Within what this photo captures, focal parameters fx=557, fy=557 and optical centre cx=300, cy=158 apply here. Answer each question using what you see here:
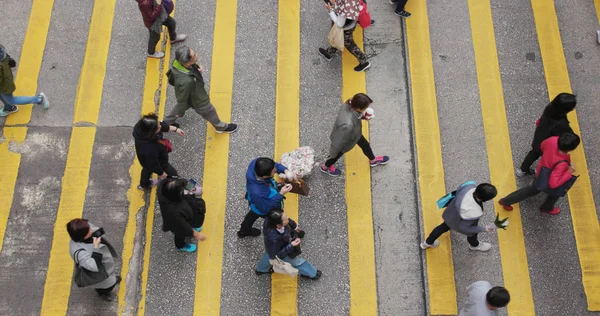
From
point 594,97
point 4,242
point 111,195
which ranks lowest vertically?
point 4,242

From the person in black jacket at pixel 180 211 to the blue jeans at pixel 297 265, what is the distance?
79cm

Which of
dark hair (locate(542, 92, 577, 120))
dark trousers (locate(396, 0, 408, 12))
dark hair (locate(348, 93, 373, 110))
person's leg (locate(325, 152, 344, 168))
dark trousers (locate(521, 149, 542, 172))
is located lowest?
person's leg (locate(325, 152, 344, 168))

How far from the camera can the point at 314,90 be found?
8.30 meters

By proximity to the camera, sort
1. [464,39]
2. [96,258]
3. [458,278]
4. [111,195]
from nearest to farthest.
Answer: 1. [96,258]
2. [458,278]
3. [111,195]
4. [464,39]

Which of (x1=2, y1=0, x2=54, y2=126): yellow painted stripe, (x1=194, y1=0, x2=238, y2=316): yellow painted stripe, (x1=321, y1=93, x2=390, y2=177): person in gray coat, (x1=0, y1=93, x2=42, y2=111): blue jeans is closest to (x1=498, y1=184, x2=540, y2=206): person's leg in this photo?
(x1=321, y1=93, x2=390, y2=177): person in gray coat

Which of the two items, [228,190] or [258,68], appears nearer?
[228,190]

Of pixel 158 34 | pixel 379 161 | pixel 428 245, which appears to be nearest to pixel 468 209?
pixel 428 245

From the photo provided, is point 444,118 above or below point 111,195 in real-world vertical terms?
above

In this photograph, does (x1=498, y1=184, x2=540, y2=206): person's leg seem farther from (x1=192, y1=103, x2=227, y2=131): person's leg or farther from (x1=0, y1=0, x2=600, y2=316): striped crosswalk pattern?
(x1=192, y1=103, x2=227, y2=131): person's leg

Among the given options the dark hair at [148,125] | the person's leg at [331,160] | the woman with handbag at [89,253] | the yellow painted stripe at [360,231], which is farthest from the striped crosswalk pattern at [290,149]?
the dark hair at [148,125]

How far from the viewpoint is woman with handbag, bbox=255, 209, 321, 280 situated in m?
5.64

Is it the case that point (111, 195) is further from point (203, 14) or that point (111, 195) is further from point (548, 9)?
point (548, 9)

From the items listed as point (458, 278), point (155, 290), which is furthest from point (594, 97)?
point (155, 290)

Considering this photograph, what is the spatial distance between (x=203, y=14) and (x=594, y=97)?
6.11 metres
